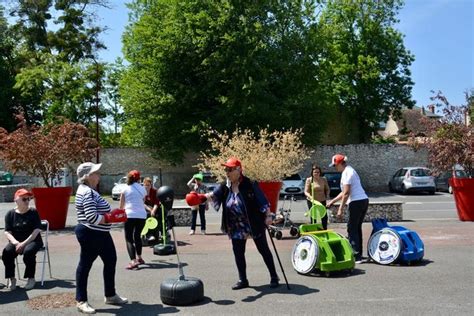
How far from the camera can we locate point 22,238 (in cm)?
770

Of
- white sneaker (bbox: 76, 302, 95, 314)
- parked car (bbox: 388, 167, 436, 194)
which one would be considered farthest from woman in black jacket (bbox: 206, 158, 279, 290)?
parked car (bbox: 388, 167, 436, 194)

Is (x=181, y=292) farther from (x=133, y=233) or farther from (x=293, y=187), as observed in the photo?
(x=293, y=187)

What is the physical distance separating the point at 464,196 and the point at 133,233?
30.6ft

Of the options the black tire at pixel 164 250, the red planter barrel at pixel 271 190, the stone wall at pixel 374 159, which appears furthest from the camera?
the stone wall at pixel 374 159

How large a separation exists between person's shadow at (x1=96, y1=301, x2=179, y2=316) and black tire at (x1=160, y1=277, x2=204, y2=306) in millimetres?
95

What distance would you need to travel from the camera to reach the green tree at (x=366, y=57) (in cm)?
3931

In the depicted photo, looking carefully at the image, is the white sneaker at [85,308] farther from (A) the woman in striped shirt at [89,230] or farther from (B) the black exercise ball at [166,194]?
(B) the black exercise ball at [166,194]

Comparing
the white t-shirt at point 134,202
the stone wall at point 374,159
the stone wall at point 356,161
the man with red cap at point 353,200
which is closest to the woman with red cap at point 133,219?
the white t-shirt at point 134,202

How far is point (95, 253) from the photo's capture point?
6301mm

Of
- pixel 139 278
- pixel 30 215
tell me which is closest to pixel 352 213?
pixel 139 278

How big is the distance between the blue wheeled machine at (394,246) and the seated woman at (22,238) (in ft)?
16.7

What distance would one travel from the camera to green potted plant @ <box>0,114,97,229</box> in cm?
1384

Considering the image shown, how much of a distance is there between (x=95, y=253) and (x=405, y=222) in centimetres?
1043

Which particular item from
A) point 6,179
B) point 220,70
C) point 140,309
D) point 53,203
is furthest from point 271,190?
point 6,179
